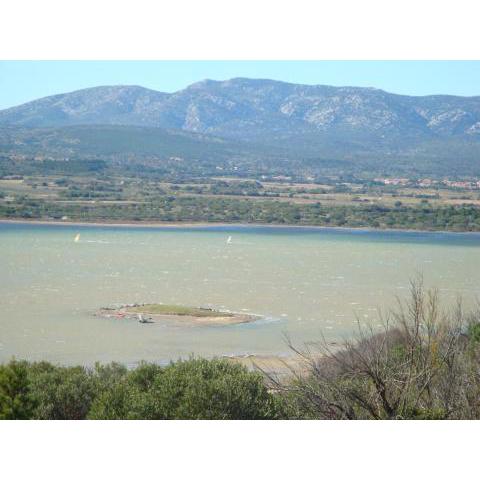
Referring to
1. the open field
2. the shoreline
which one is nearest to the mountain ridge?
the open field

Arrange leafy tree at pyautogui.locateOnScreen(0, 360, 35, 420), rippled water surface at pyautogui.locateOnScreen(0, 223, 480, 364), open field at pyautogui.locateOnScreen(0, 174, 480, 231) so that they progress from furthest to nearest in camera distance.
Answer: open field at pyautogui.locateOnScreen(0, 174, 480, 231) < rippled water surface at pyautogui.locateOnScreen(0, 223, 480, 364) < leafy tree at pyautogui.locateOnScreen(0, 360, 35, 420)

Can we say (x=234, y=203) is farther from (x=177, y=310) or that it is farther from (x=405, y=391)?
(x=405, y=391)

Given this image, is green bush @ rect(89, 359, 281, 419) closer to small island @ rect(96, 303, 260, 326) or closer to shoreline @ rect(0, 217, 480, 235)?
small island @ rect(96, 303, 260, 326)

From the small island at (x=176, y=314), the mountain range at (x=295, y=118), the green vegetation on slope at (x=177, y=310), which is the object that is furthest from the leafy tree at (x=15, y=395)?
the mountain range at (x=295, y=118)

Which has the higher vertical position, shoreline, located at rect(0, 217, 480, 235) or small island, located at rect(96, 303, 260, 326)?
small island, located at rect(96, 303, 260, 326)

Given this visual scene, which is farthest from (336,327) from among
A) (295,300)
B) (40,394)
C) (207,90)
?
(207,90)

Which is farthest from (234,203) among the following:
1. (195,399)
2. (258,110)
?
(258,110)

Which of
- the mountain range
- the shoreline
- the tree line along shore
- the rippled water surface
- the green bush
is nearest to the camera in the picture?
the tree line along shore
